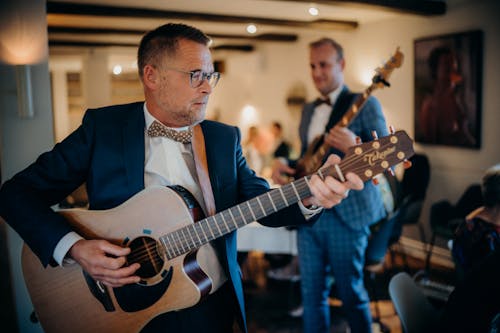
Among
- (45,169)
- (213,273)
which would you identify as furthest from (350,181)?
(45,169)

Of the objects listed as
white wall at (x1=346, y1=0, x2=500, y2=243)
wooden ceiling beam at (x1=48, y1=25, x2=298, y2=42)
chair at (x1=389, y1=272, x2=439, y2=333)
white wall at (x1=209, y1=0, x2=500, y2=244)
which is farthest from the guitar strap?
wooden ceiling beam at (x1=48, y1=25, x2=298, y2=42)

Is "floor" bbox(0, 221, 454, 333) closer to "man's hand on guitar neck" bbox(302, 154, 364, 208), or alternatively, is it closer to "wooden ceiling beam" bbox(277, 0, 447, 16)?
"man's hand on guitar neck" bbox(302, 154, 364, 208)

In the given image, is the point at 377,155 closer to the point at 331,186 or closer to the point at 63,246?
the point at 331,186

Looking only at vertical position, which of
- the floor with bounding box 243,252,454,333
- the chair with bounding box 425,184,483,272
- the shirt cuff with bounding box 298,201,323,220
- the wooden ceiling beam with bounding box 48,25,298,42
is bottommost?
the floor with bounding box 243,252,454,333

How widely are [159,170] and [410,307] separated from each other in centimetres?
120

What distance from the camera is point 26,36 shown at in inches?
98.0

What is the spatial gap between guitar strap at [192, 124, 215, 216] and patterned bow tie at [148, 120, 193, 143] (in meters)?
0.03

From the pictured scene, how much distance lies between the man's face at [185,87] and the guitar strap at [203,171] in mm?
82

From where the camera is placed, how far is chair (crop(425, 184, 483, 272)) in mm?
4359

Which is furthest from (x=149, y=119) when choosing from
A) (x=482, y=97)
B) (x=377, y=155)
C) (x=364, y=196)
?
(x=482, y=97)

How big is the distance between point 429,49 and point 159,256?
4.76 metres

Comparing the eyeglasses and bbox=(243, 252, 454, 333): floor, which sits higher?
the eyeglasses

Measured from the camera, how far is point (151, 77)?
1672mm

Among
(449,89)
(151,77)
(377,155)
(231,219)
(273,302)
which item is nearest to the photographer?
(377,155)
